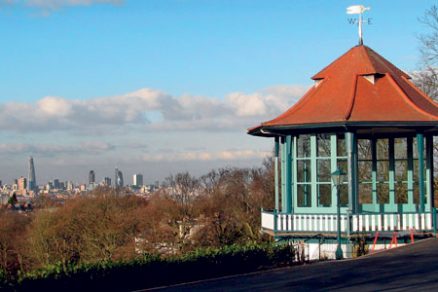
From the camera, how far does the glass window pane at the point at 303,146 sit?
2503 centimetres

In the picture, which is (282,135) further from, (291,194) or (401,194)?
(401,194)

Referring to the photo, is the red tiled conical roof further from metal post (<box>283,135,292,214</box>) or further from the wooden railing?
the wooden railing

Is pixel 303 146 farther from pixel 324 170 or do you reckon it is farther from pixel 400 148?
pixel 400 148

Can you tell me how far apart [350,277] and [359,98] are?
9.29m

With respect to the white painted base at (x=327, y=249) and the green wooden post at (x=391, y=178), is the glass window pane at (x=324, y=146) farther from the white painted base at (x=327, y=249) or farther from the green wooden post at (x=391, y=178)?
the white painted base at (x=327, y=249)

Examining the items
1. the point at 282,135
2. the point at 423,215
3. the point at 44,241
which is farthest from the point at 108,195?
the point at 423,215

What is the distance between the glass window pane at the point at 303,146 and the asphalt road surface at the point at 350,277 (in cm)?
619

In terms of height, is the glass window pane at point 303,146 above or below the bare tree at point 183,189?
above

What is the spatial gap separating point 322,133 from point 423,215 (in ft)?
13.4

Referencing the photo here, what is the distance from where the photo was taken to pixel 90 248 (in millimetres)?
48062

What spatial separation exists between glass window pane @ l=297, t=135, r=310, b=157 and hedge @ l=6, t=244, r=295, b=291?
6.13 m

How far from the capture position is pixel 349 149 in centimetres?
2294

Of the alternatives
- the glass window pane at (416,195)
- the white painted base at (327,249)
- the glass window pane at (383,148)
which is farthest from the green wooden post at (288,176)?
the glass window pane at (383,148)

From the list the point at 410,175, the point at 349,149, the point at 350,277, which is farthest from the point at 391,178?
the point at 350,277
